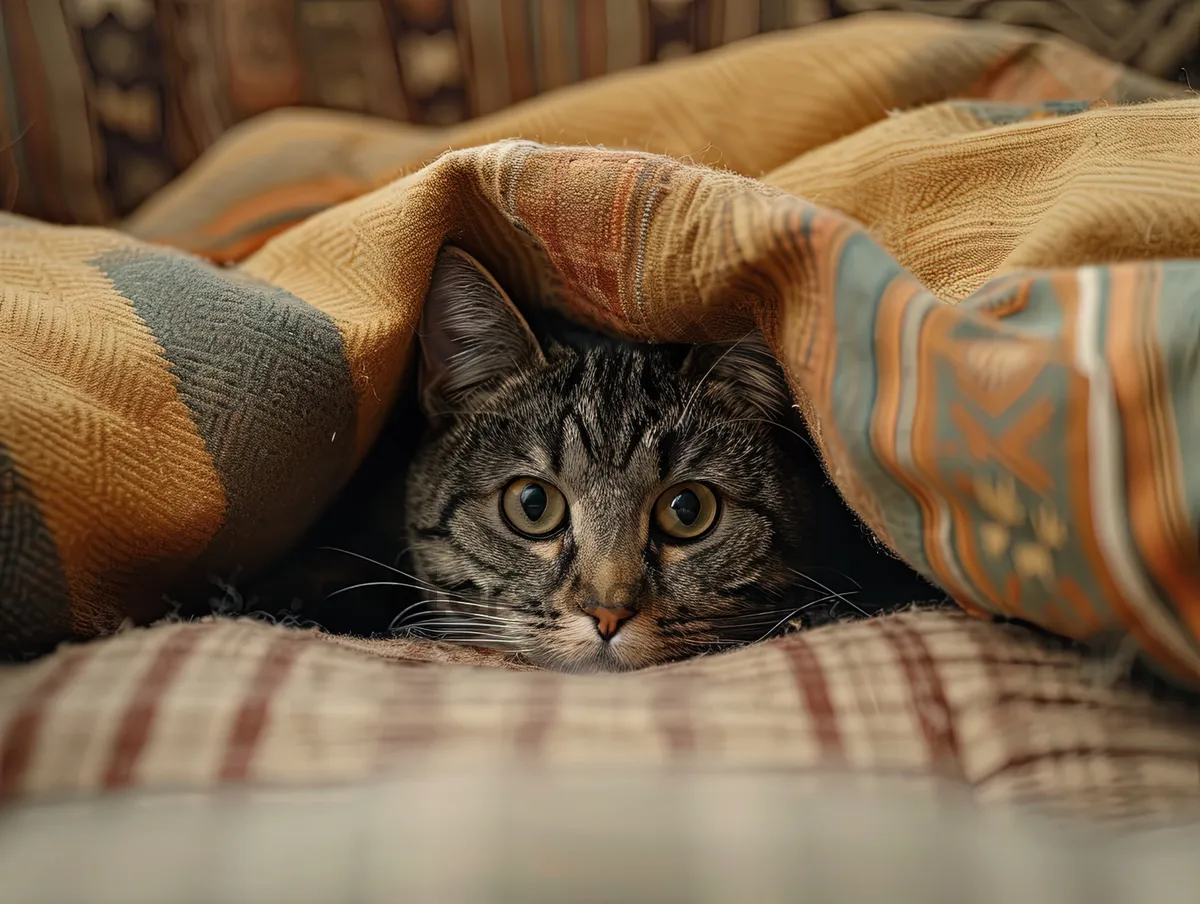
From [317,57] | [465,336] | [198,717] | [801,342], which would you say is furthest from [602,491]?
[317,57]

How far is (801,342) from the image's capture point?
0.57m

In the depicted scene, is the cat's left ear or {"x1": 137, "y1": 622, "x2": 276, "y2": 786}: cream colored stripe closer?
{"x1": 137, "y1": 622, "x2": 276, "y2": 786}: cream colored stripe

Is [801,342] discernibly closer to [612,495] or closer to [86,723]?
[612,495]

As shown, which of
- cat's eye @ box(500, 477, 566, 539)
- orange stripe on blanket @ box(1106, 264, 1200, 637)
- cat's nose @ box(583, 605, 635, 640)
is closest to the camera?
orange stripe on blanket @ box(1106, 264, 1200, 637)

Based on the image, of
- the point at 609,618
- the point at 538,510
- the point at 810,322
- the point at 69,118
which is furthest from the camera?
the point at 69,118

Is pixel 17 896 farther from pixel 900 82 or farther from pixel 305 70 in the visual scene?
pixel 305 70

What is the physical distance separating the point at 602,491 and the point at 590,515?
1.1 inches

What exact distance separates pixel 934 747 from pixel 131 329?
680 mm

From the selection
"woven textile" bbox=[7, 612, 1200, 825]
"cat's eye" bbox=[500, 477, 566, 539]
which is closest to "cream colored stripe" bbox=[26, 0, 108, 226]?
"cat's eye" bbox=[500, 477, 566, 539]

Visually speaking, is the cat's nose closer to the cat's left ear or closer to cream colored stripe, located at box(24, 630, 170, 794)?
the cat's left ear

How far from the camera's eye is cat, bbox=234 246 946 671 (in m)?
0.82

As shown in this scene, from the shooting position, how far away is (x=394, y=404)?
943mm

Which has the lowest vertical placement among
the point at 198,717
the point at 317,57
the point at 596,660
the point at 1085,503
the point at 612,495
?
the point at 596,660

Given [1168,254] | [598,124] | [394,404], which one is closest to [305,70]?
[598,124]
